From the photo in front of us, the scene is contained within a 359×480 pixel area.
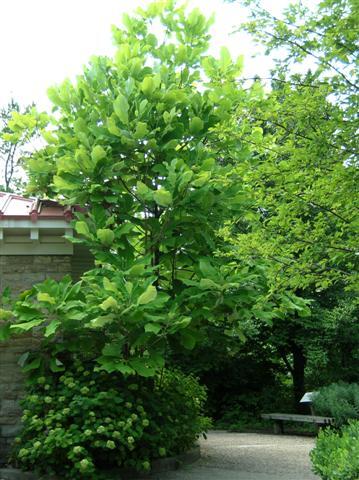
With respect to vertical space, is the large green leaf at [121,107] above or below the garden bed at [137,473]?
above

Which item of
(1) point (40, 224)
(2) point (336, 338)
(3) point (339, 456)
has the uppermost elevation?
(1) point (40, 224)

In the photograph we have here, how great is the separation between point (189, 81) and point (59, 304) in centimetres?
378

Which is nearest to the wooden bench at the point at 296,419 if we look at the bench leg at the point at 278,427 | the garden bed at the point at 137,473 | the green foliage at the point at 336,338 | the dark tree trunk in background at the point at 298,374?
the bench leg at the point at 278,427

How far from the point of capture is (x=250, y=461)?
880cm

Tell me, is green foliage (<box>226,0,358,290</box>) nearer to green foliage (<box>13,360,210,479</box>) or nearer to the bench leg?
green foliage (<box>13,360,210,479</box>)

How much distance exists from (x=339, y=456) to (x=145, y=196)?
12.7ft

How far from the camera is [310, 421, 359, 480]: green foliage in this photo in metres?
3.92

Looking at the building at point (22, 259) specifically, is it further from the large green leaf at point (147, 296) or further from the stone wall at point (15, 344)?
the large green leaf at point (147, 296)

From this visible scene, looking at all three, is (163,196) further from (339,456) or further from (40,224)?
(339,456)

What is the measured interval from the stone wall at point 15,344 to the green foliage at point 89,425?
1.60 feet

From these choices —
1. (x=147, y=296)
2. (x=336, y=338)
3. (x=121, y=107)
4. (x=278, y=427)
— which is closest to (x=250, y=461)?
(x=147, y=296)

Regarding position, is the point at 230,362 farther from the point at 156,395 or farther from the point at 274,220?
the point at 274,220

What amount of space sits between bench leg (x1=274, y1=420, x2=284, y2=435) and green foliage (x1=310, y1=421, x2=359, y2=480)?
33.0 ft

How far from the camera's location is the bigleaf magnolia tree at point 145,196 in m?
6.67
